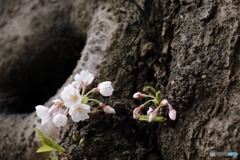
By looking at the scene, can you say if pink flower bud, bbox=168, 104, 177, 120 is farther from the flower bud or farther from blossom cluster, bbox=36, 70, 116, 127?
blossom cluster, bbox=36, 70, 116, 127

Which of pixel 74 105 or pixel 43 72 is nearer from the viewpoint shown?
pixel 74 105

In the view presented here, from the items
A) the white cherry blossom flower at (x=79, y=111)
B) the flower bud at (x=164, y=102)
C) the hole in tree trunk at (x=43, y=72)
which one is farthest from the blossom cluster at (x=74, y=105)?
the hole in tree trunk at (x=43, y=72)

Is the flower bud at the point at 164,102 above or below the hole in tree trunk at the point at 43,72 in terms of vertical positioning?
below

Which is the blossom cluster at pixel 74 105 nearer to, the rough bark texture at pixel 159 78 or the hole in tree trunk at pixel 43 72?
the rough bark texture at pixel 159 78

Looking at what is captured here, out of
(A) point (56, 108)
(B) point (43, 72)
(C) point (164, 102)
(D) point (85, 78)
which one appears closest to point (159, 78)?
(C) point (164, 102)

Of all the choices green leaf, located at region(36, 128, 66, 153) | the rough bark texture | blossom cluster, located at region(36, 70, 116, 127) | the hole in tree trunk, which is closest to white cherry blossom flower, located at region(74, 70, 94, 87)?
blossom cluster, located at region(36, 70, 116, 127)

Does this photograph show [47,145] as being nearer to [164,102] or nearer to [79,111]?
[79,111]

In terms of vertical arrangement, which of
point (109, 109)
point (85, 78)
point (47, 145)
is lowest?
point (47, 145)

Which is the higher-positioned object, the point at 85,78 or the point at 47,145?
the point at 85,78
